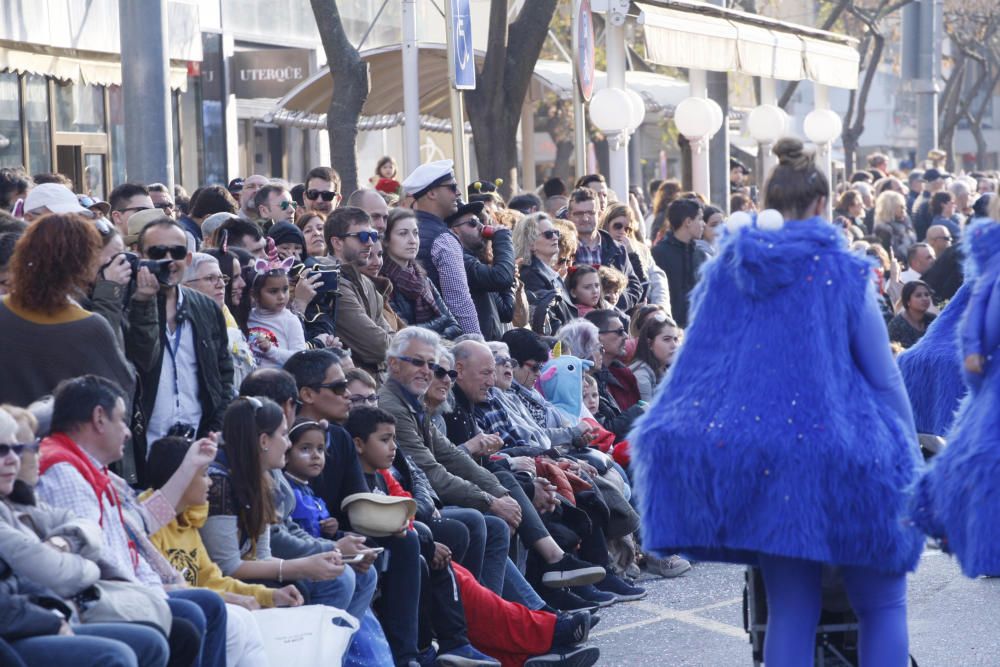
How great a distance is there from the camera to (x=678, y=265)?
43.7 feet

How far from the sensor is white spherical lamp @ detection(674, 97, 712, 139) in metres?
18.2

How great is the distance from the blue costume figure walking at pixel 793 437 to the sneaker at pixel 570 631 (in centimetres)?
200

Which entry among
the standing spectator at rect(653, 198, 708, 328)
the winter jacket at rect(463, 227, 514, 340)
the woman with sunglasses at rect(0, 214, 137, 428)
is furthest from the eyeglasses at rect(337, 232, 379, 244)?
the standing spectator at rect(653, 198, 708, 328)

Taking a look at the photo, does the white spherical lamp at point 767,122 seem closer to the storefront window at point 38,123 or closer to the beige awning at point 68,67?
the beige awning at point 68,67

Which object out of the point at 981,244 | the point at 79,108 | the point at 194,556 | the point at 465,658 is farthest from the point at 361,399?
the point at 79,108

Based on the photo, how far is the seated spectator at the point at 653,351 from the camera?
10680 millimetres

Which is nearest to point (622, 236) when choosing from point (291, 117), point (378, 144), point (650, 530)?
point (650, 530)

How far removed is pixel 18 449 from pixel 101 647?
2.04 ft

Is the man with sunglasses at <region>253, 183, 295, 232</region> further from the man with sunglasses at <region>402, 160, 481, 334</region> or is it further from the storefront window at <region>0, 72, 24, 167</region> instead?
the storefront window at <region>0, 72, 24, 167</region>

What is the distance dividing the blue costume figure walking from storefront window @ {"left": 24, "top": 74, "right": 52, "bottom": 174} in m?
13.9

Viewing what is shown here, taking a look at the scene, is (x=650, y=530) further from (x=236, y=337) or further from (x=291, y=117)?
(x=291, y=117)

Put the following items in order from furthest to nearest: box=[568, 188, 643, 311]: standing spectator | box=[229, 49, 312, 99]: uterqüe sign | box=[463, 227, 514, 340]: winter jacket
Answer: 1. box=[229, 49, 312, 99]: uterqüe sign
2. box=[568, 188, 643, 311]: standing spectator
3. box=[463, 227, 514, 340]: winter jacket

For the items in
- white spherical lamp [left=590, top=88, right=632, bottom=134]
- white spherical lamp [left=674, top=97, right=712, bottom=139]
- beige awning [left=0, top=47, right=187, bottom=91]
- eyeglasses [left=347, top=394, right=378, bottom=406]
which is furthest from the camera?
white spherical lamp [left=674, top=97, right=712, bottom=139]

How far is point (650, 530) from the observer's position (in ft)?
17.7
